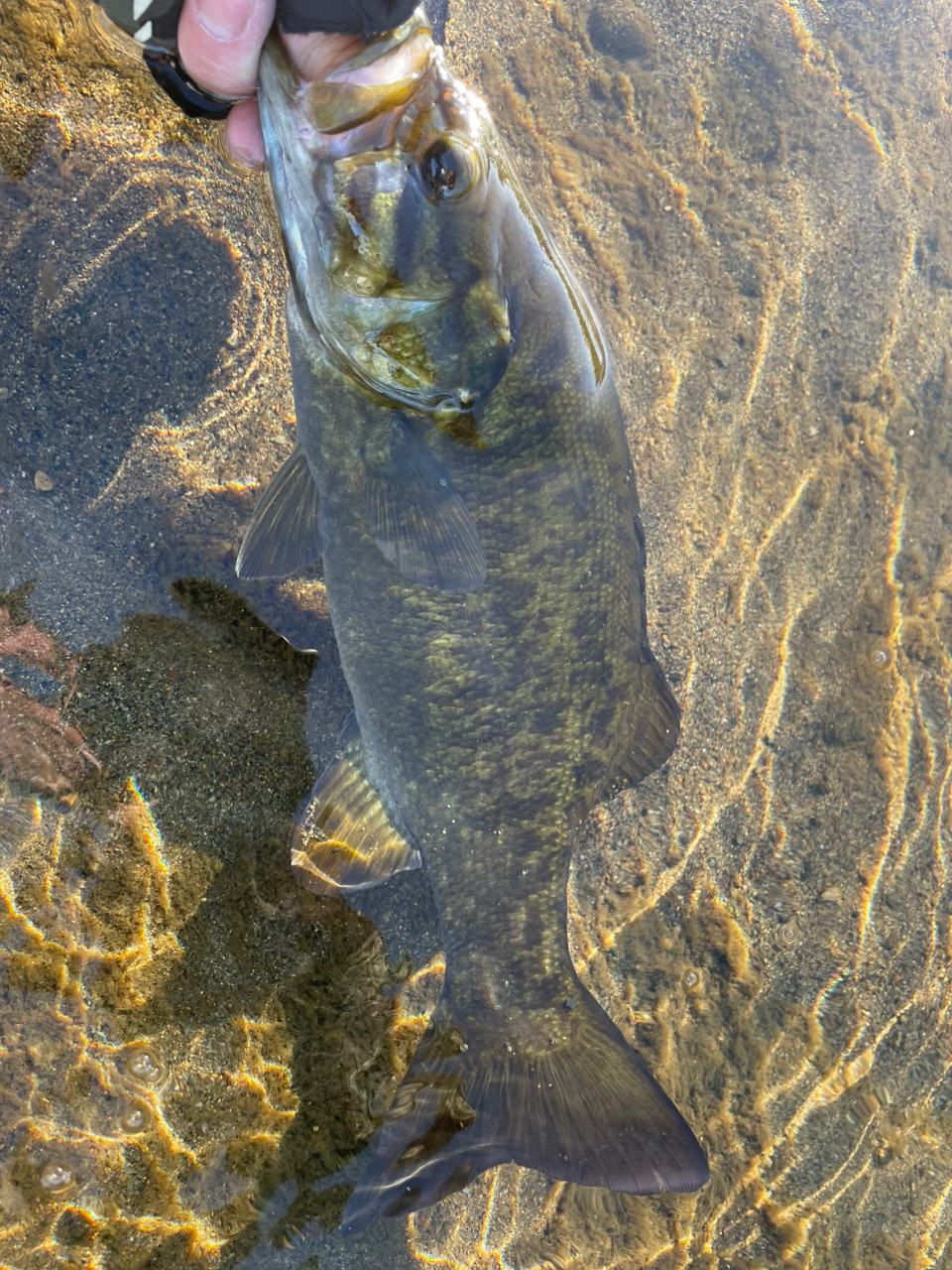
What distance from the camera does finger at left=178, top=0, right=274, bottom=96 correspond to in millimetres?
1808

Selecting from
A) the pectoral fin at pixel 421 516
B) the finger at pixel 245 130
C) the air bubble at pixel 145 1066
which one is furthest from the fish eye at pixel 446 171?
the air bubble at pixel 145 1066

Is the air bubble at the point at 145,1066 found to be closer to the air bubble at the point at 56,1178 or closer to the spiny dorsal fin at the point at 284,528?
the air bubble at the point at 56,1178

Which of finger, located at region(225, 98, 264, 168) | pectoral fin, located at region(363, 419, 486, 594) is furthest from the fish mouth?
finger, located at region(225, 98, 264, 168)

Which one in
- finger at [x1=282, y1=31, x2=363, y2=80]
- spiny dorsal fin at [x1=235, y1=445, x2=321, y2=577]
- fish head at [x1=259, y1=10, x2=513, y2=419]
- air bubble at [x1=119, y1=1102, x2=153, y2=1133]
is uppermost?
A: finger at [x1=282, y1=31, x2=363, y2=80]

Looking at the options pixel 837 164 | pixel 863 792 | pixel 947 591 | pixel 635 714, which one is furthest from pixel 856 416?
pixel 635 714

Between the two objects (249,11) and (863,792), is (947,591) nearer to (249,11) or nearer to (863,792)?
(863,792)

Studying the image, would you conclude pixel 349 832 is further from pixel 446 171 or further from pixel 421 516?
pixel 446 171

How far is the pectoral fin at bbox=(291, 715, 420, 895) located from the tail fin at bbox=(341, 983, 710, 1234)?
1.79ft

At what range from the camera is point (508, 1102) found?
261 centimetres

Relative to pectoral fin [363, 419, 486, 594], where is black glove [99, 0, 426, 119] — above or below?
above

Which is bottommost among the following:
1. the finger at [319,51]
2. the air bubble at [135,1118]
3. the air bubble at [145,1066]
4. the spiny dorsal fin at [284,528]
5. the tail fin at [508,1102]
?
the tail fin at [508,1102]

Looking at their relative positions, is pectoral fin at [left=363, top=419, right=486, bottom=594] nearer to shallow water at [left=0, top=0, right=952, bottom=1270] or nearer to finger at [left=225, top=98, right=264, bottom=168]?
shallow water at [left=0, top=0, right=952, bottom=1270]

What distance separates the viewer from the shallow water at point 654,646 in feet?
8.82

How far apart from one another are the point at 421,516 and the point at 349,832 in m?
1.29
